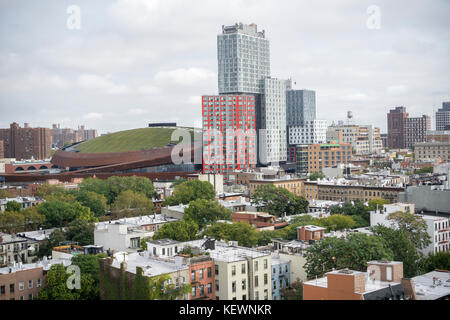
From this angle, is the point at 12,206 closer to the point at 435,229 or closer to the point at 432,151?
the point at 435,229

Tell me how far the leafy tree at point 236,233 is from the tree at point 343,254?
22.5ft

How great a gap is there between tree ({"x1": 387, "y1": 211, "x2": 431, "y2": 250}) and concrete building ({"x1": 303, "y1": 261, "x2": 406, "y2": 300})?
35.9ft

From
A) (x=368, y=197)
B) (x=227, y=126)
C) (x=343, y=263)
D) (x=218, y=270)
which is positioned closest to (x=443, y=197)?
(x=368, y=197)

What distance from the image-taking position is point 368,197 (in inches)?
2079

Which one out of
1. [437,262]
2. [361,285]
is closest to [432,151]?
[437,262]

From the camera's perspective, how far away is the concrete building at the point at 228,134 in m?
73.8

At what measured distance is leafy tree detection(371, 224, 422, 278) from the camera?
2541 cm

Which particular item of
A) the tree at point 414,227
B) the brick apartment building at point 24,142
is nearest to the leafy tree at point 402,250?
the tree at point 414,227

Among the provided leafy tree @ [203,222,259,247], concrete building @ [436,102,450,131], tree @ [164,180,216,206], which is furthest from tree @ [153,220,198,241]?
concrete building @ [436,102,450,131]

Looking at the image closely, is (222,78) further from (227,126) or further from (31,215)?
(31,215)

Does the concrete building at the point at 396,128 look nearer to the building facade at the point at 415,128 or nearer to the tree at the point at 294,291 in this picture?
the building facade at the point at 415,128

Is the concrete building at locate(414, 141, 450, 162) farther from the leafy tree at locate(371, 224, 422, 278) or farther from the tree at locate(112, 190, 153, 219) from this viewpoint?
the leafy tree at locate(371, 224, 422, 278)
